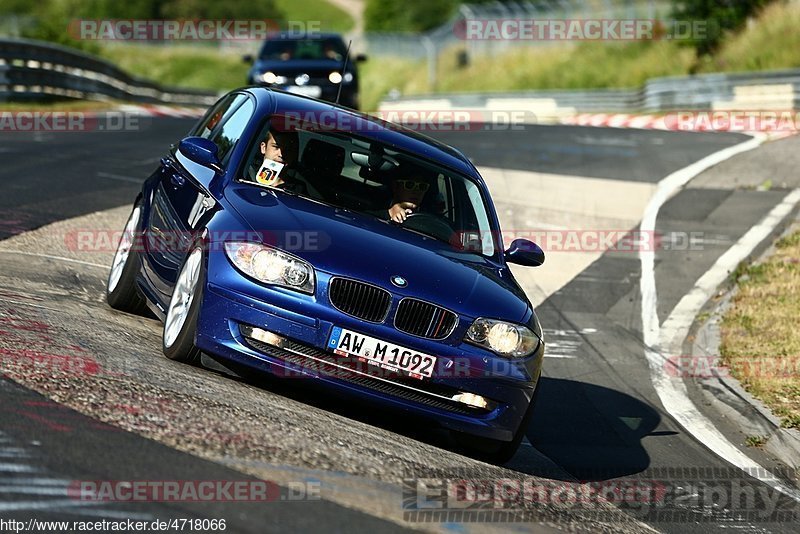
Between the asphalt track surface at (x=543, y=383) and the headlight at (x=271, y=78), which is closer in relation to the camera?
the asphalt track surface at (x=543, y=383)

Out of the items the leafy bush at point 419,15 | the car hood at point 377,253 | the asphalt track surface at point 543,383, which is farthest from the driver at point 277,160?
the leafy bush at point 419,15

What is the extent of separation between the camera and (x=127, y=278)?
8.47m

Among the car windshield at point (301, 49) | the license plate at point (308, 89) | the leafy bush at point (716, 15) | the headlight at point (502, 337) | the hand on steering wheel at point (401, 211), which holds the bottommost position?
the headlight at point (502, 337)

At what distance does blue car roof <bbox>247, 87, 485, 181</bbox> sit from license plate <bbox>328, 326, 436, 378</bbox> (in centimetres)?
190

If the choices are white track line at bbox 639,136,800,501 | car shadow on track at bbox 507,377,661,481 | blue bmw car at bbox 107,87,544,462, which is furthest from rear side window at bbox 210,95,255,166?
white track line at bbox 639,136,800,501

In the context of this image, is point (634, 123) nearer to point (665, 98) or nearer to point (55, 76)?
point (665, 98)

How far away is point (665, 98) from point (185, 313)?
28.3m

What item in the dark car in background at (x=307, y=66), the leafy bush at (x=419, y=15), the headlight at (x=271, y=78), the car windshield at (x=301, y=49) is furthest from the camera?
the leafy bush at (x=419, y=15)

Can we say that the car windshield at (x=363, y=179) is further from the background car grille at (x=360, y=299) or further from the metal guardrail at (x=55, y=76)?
the metal guardrail at (x=55, y=76)

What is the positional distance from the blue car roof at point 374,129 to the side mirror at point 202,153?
1.42 ft

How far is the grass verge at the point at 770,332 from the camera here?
959 cm

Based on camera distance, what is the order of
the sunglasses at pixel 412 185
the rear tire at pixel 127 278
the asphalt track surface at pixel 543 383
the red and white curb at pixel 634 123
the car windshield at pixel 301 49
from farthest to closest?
the red and white curb at pixel 634 123 → the car windshield at pixel 301 49 → the rear tire at pixel 127 278 → the sunglasses at pixel 412 185 → the asphalt track surface at pixel 543 383

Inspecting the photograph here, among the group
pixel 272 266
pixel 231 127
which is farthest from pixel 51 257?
pixel 272 266

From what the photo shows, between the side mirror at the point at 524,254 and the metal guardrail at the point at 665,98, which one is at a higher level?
the metal guardrail at the point at 665,98
